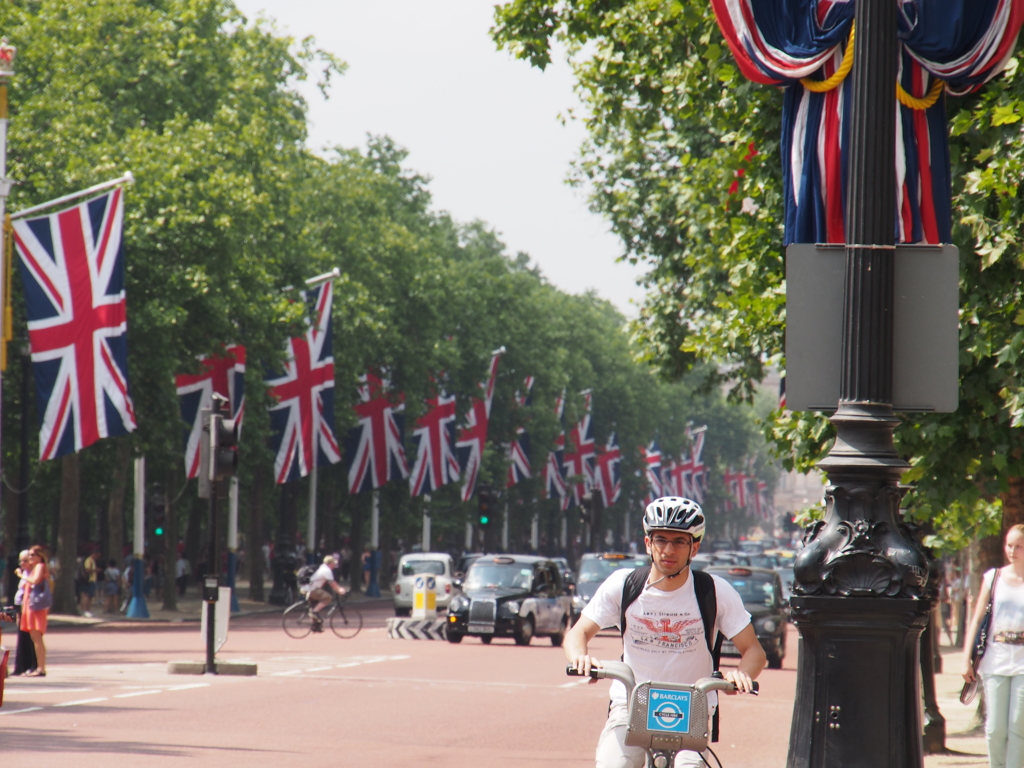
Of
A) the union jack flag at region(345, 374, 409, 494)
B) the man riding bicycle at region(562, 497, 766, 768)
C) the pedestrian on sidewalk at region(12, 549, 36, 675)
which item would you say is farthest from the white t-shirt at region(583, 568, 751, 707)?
the union jack flag at region(345, 374, 409, 494)

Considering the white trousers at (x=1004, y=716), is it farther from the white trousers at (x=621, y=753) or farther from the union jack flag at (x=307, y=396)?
the union jack flag at (x=307, y=396)

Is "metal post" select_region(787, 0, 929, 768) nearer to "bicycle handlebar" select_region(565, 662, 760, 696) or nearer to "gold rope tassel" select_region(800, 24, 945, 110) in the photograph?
"bicycle handlebar" select_region(565, 662, 760, 696)

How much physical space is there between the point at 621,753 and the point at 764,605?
76.7 feet

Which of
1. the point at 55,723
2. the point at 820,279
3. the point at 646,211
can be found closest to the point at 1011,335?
the point at 820,279

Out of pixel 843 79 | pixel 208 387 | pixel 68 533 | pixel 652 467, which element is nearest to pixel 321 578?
pixel 68 533

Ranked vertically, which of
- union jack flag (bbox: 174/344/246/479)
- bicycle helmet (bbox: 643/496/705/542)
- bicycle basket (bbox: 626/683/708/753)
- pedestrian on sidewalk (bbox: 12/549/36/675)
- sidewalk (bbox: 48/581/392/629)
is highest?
union jack flag (bbox: 174/344/246/479)

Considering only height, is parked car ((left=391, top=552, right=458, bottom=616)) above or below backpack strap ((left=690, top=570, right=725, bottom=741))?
below

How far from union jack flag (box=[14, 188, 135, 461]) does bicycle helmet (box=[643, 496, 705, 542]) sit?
2082 centimetres

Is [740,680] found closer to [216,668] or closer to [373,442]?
[216,668]

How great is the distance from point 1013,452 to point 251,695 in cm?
934

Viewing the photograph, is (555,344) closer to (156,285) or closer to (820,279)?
(156,285)

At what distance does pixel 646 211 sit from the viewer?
3191 cm

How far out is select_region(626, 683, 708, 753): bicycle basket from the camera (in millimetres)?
5758

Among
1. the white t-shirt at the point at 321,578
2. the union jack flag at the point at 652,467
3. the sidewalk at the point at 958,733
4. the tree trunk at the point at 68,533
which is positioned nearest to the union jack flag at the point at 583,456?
the union jack flag at the point at 652,467
